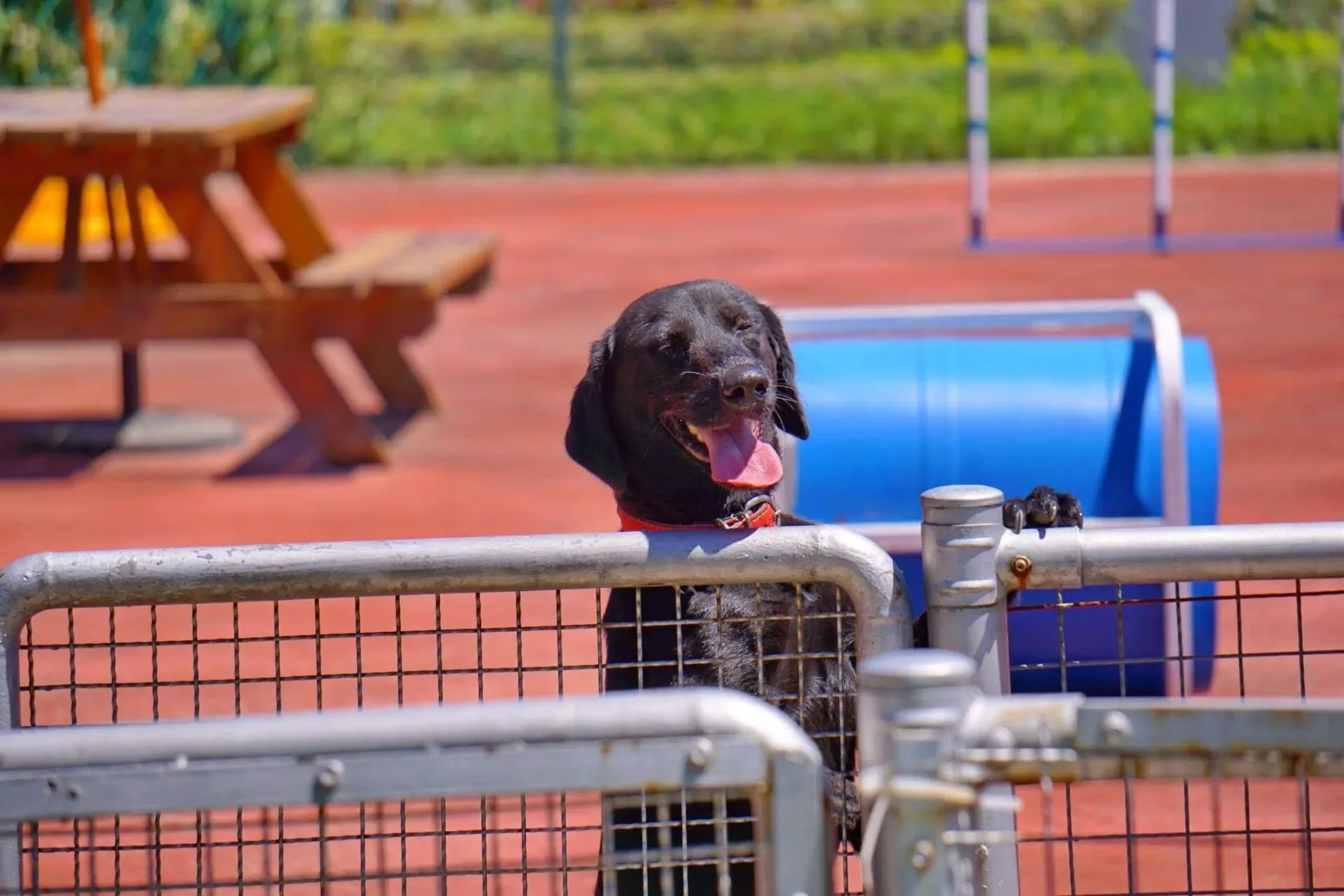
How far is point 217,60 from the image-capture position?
17.8 meters

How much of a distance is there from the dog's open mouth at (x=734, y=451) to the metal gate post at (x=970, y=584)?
978 mm

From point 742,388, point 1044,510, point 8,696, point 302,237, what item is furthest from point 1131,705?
point 302,237

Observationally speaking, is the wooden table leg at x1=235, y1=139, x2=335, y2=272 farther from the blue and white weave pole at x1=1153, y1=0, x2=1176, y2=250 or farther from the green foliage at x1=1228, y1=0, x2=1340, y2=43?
the green foliage at x1=1228, y1=0, x2=1340, y2=43

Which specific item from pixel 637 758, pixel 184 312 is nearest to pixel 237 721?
pixel 637 758

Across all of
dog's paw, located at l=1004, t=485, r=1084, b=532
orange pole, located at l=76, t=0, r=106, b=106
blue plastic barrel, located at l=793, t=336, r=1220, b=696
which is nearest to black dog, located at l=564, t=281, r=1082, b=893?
dog's paw, located at l=1004, t=485, r=1084, b=532

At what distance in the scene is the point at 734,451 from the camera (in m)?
3.39

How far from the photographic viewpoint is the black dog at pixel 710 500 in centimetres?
266

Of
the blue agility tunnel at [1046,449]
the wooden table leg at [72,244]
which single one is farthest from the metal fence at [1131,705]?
the wooden table leg at [72,244]

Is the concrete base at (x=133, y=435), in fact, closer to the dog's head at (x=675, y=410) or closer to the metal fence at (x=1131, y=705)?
the dog's head at (x=675, y=410)

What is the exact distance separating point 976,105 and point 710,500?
31.8 ft

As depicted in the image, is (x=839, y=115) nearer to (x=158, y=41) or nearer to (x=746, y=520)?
(x=158, y=41)

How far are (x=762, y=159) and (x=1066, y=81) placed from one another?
5930mm

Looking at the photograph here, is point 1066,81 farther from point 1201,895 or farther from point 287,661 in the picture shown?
point 1201,895

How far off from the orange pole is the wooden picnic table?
0.11m
